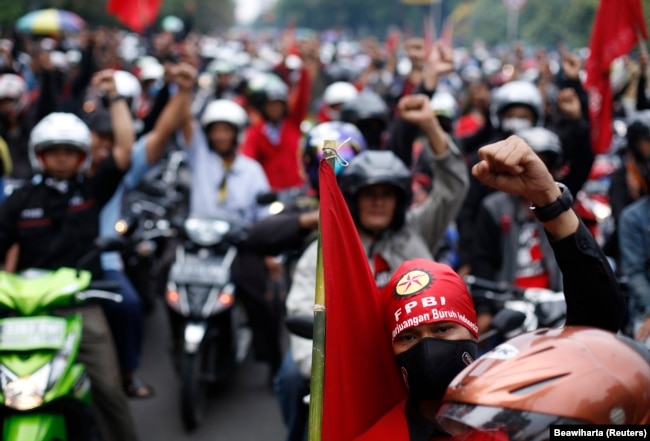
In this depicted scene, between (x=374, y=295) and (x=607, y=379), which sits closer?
(x=607, y=379)

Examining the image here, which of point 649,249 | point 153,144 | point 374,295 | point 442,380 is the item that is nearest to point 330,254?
point 374,295

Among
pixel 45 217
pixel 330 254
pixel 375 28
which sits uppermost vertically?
pixel 375 28

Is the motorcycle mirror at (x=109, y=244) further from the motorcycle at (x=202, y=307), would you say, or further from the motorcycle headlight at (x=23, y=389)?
the motorcycle at (x=202, y=307)

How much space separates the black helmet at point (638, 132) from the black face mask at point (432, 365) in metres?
3.31

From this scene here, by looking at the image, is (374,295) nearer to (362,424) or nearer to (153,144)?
(362,424)

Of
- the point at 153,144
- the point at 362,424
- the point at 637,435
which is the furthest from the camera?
the point at 153,144

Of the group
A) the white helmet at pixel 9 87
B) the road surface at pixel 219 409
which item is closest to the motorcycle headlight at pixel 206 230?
the road surface at pixel 219 409

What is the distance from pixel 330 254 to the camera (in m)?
2.40

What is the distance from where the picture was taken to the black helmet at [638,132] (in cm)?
535

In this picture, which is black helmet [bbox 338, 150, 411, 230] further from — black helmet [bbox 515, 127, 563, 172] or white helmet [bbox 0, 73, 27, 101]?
white helmet [bbox 0, 73, 27, 101]

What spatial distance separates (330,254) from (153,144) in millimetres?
3285

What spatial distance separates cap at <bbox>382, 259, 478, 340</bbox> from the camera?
248 centimetres

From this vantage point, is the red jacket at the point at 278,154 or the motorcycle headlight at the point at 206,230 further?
the red jacket at the point at 278,154

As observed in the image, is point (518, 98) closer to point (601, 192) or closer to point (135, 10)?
point (601, 192)
